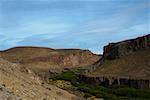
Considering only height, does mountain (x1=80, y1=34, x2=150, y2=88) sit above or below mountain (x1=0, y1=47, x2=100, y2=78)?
below

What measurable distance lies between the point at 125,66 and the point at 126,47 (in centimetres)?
1324

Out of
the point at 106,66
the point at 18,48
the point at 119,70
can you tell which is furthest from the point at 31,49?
the point at 119,70

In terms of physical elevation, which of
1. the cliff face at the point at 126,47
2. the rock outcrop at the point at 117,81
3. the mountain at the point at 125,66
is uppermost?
the cliff face at the point at 126,47

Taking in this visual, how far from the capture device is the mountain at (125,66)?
64.9 meters

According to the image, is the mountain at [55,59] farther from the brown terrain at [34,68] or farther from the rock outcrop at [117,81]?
the rock outcrop at [117,81]

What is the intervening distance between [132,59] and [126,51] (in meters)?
8.57

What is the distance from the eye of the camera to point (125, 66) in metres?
77.7

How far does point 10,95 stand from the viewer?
890 inches

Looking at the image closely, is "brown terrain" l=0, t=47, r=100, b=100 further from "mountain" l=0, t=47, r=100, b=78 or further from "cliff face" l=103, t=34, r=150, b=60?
"cliff face" l=103, t=34, r=150, b=60

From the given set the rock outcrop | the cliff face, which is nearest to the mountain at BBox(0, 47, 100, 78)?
the cliff face

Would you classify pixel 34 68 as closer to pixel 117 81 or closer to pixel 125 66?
pixel 125 66

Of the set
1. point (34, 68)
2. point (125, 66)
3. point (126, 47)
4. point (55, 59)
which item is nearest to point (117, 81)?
point (125, 66)

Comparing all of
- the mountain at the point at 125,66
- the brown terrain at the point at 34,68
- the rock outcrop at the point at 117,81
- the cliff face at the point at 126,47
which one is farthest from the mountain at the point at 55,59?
the rock outcrop at the point at 117,81

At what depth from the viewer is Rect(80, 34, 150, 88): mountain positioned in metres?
64.9
